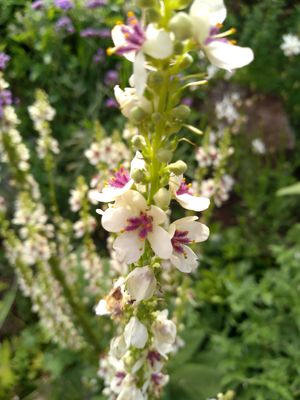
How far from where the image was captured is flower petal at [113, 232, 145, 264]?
2.62 feet

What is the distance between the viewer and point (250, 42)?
133 inches

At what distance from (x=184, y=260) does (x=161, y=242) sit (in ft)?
0.29

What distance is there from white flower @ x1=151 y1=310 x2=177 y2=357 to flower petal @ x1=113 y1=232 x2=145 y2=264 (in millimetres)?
232

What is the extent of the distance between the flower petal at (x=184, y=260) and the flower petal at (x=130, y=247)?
7 cm

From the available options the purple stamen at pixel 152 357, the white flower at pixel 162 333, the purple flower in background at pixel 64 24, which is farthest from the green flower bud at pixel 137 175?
the purple flower in background at pixel 64 24

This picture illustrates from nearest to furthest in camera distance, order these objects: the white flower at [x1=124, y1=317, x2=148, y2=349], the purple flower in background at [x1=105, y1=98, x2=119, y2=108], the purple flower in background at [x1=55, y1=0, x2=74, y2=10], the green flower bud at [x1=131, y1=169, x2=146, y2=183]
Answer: the green flower bud at [x1=131, y1=169, x2=146, y2=183], the white flower at [x1=124, y1=317, x2=148, y2=349], the purple flower in background at [x1=55, y1=0, x2=74, y2=10], the purple flower in background at [x1=105, y1=98, x2=119, y2=108]

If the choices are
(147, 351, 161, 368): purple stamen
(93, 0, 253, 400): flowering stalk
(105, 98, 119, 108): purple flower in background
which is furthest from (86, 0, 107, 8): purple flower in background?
(147, 351, 161, 368): purple stamen

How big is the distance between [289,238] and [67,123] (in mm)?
1737

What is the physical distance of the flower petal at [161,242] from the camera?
76 cm

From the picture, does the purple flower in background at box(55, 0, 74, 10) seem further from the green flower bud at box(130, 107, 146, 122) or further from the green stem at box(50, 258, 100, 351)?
the green flower bud at box(130, 107, 146, 122)

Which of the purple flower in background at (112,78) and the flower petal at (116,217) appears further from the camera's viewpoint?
the purple flower in background at (112,78)

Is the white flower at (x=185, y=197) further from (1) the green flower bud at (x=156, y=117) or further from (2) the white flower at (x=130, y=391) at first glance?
(2) the white flower at (x=130, y=391)

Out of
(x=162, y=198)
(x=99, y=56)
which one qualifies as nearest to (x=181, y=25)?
(x=162, y=198)

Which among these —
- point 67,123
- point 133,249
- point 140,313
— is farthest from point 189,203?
point 67,123
